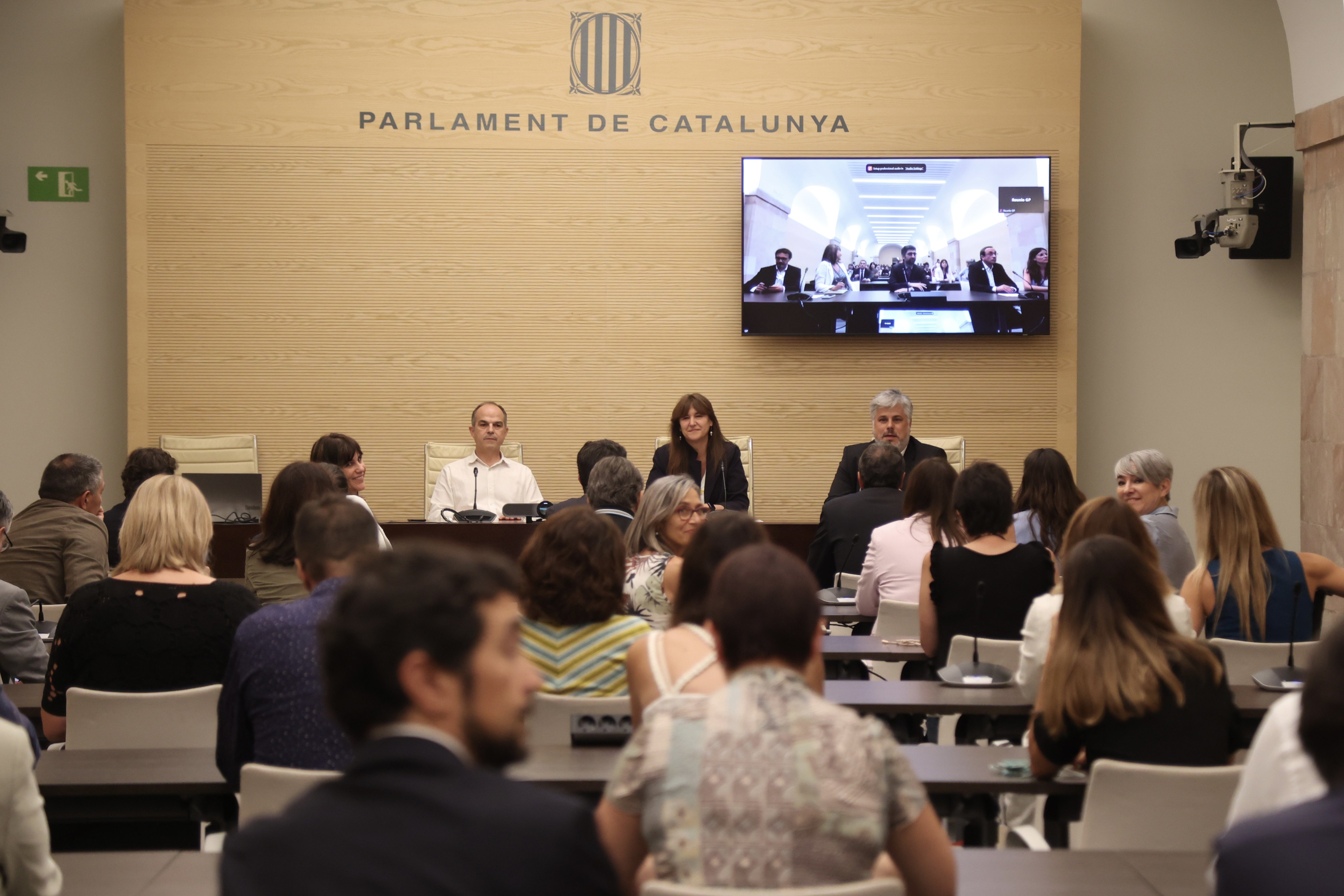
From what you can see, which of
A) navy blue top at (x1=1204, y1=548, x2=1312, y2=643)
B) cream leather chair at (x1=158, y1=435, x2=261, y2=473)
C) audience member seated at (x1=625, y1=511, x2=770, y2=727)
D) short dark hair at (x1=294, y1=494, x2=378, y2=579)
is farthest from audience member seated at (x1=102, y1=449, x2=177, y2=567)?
navy blue top at (x1=1204, y1=548, x2=1312, y2=643)

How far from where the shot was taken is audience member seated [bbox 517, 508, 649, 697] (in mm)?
3082

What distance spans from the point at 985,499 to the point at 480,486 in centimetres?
417

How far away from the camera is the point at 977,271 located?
8.12 meters

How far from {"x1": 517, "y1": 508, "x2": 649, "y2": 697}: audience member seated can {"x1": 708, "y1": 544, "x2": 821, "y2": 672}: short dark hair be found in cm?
138

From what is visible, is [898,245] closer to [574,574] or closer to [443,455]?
[443,455]

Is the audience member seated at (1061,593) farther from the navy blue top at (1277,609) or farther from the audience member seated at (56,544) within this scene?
the audience member seated at (56,544)

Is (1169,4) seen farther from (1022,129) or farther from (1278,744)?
(1278,744)

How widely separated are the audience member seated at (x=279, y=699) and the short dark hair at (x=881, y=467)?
3385 mm

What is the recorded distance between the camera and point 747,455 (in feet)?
26.2

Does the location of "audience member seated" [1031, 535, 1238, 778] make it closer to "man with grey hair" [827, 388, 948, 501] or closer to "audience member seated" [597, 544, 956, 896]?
"audience member seated" [597, 544, 956, 896]

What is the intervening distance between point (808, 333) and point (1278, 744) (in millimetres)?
6558

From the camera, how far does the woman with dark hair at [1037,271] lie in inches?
318

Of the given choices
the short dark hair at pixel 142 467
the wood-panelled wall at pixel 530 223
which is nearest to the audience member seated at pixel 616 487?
the short dark hair at pixel 142 467

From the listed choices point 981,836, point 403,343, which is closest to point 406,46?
point 403,343
